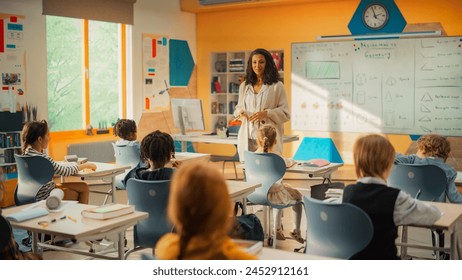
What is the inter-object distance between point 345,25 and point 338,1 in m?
0.38

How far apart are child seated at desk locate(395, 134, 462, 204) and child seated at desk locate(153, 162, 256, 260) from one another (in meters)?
2.87

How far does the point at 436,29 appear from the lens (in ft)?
26.6

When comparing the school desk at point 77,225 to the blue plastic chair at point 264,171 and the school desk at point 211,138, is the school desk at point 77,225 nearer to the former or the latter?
the blue plastic chair at point 264,171

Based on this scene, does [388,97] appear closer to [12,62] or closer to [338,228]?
[12,62]

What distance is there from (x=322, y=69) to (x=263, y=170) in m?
4.75

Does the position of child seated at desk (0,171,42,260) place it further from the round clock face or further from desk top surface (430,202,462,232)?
the round clock face

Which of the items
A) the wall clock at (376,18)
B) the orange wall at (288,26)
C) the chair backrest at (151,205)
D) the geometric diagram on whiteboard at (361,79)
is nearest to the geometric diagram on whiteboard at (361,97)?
the geometric diagram on whiteboard at (361,79)

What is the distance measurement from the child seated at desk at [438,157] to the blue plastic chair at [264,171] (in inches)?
39.3

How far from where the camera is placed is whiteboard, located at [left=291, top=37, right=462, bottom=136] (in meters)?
8.05

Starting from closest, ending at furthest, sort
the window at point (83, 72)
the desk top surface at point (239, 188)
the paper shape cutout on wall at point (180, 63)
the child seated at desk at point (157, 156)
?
the child seated at desk at point (157, 156)
the desk top surface at point (239, 188)
the window at point (83, 72)
the paper shape cutout on wall at point (180, 63)

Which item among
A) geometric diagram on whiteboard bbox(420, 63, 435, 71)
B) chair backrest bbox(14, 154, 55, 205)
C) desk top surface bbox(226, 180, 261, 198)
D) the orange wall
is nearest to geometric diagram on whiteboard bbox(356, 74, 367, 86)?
the orange wall

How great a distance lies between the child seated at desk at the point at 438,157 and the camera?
414 centimetres

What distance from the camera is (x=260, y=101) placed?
537cm
